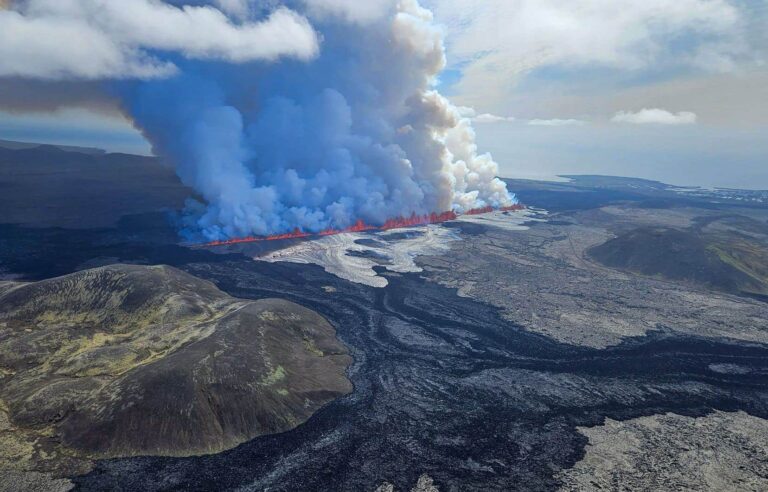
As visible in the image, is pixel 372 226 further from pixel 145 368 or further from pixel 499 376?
pixel 145 368

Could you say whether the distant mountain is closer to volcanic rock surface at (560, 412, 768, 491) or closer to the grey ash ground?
the grey ash ground

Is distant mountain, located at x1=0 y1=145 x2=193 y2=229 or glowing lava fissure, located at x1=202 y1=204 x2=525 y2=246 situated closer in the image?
glowing lava fissure, located at x1=202 y1=204 x2=525 y2=246

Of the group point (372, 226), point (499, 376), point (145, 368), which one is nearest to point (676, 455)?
point (499, 376)

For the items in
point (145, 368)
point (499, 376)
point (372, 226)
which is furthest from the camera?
point (372, 226)

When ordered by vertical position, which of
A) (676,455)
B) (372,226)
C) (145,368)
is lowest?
(676,455)

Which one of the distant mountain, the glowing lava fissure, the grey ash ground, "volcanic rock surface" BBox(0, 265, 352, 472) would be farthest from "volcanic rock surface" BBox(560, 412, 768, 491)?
the distant mountain

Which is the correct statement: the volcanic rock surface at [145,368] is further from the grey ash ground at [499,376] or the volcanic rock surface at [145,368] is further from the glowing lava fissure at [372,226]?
the glowing lava fissure at [372,226]

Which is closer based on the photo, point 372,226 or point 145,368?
point 145,368
